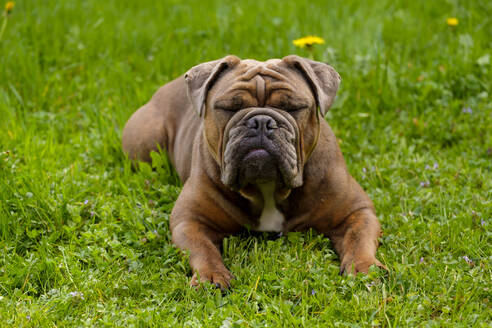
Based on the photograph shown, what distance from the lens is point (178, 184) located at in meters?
5.24

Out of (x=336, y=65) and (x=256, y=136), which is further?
(x=336, y=65)

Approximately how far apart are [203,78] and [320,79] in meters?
0.76

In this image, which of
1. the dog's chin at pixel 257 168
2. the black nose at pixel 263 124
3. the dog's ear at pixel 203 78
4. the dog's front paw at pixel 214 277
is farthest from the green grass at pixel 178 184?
the dog's ear at pixel 203 78

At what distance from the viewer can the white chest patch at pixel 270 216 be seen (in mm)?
4316

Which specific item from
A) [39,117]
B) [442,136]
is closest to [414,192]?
[442,136]

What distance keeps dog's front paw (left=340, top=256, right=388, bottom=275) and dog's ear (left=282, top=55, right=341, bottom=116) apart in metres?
0.91

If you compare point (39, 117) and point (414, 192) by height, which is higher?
point (39, 117)

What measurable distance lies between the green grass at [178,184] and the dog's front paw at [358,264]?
0.32 feet

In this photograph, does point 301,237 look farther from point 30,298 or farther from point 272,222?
point 30,298

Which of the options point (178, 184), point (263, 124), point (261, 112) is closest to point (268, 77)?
point (261, 112)

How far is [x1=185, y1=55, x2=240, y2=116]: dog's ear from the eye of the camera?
4.20 m

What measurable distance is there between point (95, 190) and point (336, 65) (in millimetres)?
2921

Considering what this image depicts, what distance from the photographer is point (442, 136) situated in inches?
223

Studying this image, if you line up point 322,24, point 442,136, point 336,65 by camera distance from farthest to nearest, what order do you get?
point 322,24
point 336,65
point 442,136
